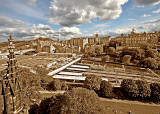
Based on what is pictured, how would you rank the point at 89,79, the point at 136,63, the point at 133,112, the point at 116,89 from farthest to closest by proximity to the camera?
the point at 136,63 → the point at 116,89 → the point at 89,79 → the point at 133,112

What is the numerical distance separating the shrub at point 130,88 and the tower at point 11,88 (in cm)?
1338

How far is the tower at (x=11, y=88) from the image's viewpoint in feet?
17.2

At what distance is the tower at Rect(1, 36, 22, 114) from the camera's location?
17.2 ft

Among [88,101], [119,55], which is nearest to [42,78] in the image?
[88,101]

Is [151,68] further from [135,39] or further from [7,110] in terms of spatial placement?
[7,110]

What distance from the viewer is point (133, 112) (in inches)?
435

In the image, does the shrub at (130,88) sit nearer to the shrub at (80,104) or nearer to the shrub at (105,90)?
the shrub at (105,90)

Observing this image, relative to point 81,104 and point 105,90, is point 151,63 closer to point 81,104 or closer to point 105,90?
point 105,90

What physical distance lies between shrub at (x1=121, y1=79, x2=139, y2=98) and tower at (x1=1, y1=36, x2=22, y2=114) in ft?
43.9

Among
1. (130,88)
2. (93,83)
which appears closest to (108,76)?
(130,88)

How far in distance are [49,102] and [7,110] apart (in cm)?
513

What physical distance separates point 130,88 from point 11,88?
13.9 m

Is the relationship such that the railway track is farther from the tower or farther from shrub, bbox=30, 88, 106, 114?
the tower

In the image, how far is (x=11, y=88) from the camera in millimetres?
5270
